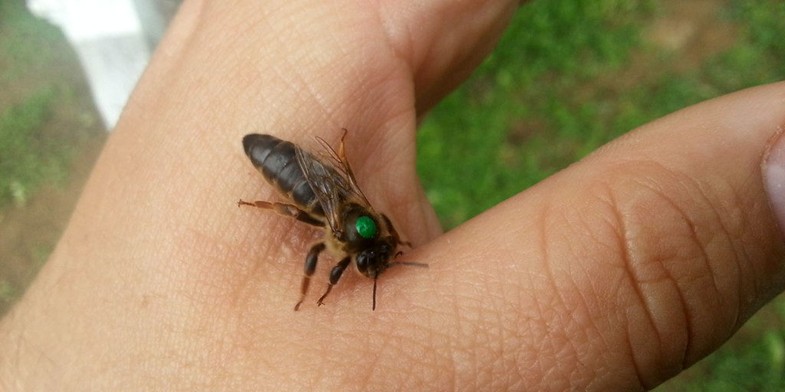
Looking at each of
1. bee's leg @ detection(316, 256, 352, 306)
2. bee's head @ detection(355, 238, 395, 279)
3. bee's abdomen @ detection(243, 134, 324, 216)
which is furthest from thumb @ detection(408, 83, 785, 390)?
bee's abdomen @ detection(243, 134, 324, 216)

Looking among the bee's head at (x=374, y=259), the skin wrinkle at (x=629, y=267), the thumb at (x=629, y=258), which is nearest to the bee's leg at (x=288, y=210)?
the bee's head at (x=374, y=259)

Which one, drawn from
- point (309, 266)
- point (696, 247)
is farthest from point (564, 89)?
point (309, 266)

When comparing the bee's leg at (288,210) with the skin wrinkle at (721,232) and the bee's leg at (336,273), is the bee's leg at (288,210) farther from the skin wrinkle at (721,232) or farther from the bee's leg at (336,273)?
the skin wrinkle at (721,232)

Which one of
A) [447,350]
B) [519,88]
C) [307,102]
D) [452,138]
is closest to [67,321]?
[307,102]

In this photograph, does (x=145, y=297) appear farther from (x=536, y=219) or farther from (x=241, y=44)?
(x=536, y=219)

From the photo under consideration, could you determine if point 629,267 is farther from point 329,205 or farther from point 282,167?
point 282,167

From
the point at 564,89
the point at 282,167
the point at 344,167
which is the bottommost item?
the point at 564,89

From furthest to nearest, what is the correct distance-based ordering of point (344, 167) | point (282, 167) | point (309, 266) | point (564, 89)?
1. point (564, 89)
2. point (344, 167)
3. point (282, 167)
4. point (309, 266)
